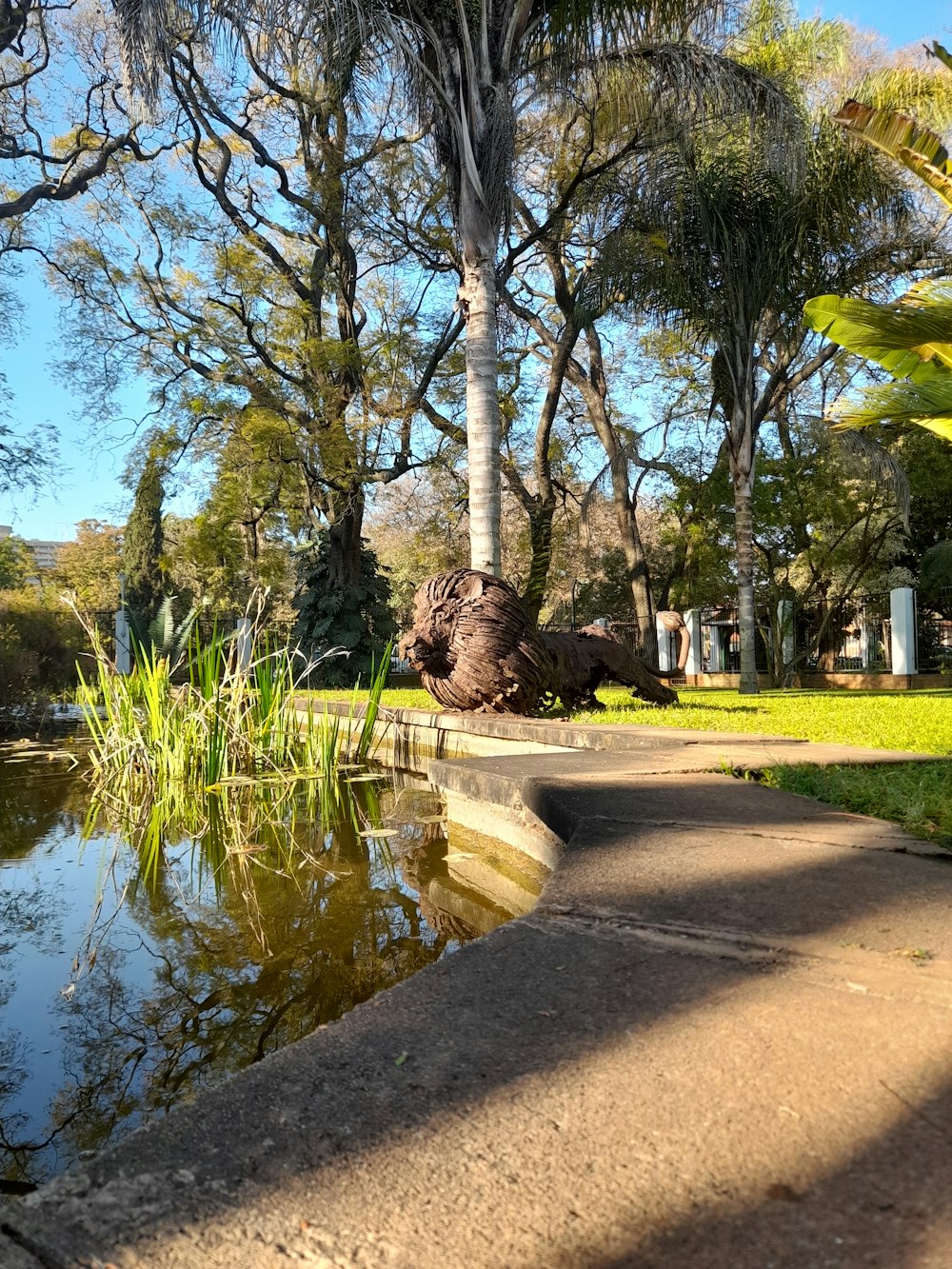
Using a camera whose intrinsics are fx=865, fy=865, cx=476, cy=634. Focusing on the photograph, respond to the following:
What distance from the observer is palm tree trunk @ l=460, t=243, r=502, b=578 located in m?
7.99

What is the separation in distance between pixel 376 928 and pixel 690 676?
16.3 meters

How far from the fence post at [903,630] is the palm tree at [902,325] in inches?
288

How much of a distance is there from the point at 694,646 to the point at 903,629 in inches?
191

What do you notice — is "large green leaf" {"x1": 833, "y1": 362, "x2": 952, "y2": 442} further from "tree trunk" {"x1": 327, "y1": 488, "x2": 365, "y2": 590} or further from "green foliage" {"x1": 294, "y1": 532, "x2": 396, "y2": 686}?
"tree trunk" {"x1": 327, "y1": 488, "x2": 365, "y2": 590}

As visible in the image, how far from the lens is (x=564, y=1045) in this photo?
117cm

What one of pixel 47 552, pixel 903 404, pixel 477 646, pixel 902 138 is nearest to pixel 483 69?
pixel 902 138

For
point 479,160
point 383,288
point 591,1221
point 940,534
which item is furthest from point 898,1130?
point 940,534

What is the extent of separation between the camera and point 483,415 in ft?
26.5

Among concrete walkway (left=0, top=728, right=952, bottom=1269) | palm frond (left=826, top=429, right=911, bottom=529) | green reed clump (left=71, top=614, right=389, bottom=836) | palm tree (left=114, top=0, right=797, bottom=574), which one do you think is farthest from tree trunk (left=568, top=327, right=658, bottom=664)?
concrete walkway (left=0, top=728, right=952, bottom=1269)

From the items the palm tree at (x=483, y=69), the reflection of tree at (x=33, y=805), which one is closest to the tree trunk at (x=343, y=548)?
the palm tree at (x=483, y=69)

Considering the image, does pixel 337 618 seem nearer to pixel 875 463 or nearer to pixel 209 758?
pixel 875 463

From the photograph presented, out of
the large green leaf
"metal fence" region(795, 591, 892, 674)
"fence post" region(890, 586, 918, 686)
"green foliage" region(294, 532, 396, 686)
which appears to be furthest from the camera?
"metal fence" region(795, 591, 892, 674)

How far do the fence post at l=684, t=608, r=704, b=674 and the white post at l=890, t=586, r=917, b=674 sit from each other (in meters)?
4.17

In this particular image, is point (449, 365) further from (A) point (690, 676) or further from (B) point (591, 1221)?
(B) point (591, 1221)
